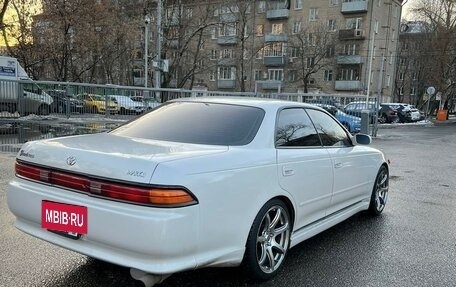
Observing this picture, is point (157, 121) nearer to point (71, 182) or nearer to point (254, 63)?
point (71, 182)

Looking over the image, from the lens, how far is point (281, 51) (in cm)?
5381

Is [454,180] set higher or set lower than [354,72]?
lower

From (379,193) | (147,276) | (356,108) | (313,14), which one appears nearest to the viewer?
(147,276)

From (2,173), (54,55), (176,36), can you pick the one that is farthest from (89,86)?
(176,36)

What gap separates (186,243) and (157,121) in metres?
1.50

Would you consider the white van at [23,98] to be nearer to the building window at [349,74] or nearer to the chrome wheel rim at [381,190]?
the chrome wheel rim at [381,190]

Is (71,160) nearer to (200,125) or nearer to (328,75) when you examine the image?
(200,125)

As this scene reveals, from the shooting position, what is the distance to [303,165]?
12.2ft

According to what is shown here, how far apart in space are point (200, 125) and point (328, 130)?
5.21 feet

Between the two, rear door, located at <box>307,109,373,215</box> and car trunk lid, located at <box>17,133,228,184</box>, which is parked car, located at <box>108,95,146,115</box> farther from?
car trunk lid, located at <box>17,133,228,184</box>

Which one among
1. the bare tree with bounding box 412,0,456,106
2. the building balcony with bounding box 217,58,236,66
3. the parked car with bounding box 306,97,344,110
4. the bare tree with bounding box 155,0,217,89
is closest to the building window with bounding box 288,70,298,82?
the building balcony with bounding box 217,58,236,66

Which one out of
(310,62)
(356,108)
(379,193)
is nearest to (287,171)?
(379,193)

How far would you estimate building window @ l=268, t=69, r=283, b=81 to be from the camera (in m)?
54.6

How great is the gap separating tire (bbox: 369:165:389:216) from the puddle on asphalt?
24.0ft
